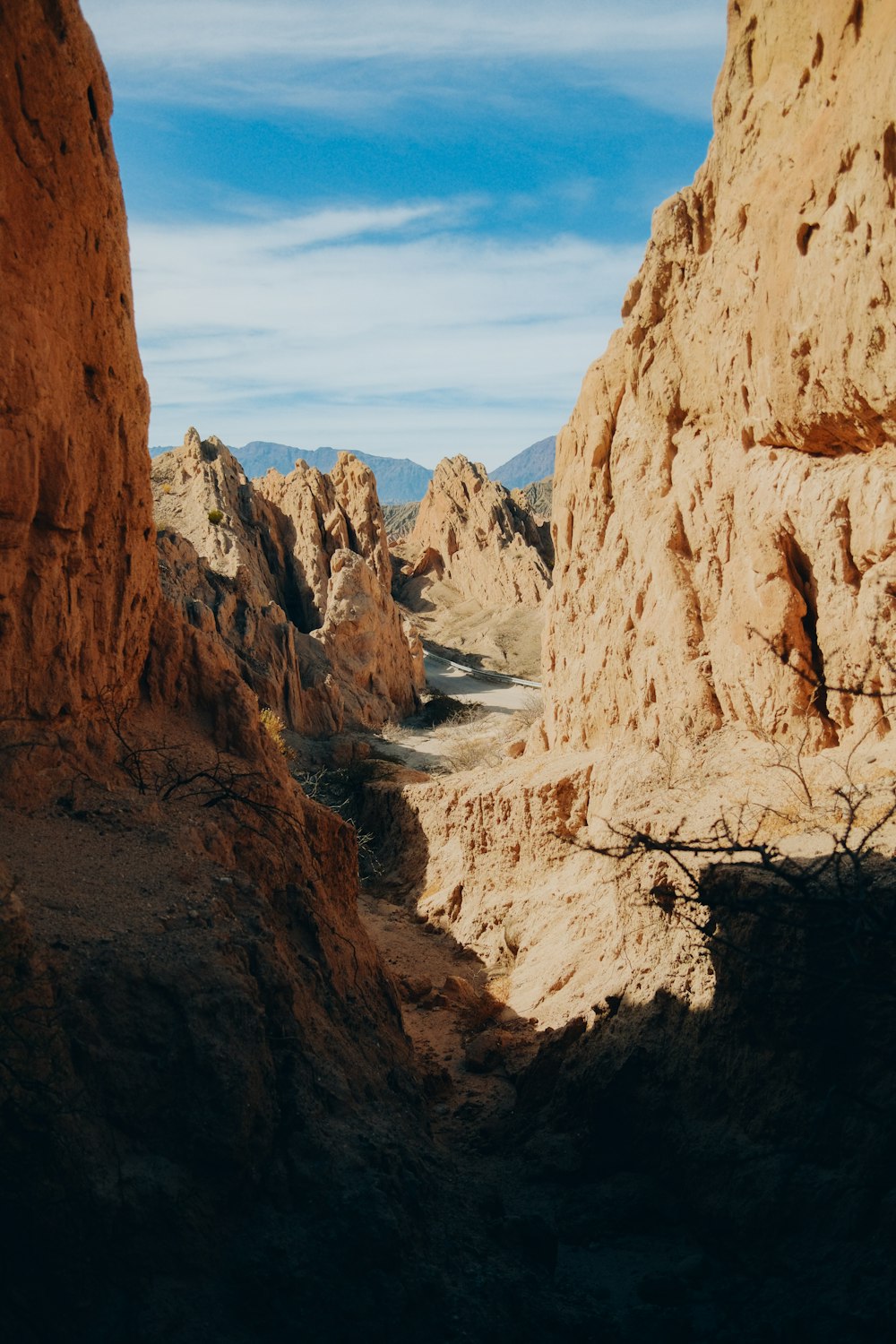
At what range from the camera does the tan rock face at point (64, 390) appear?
368 inches

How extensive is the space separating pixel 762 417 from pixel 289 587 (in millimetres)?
32165

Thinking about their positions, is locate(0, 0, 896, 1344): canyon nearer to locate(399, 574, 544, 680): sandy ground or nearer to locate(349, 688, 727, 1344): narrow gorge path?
locate(349, 688, 727, 1344): narrow gorge path

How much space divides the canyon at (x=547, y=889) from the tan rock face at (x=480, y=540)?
52.6 meters

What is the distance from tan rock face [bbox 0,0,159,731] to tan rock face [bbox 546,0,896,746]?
644cm

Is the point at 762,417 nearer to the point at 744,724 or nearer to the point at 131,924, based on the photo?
the point at 744,724

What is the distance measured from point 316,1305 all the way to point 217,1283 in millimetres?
676

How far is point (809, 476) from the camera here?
13.3 meters

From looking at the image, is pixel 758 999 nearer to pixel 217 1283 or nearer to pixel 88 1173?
pixel 217 1283

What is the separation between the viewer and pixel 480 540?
75.8 meters

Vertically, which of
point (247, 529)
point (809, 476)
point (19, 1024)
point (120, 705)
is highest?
point (247, 529)

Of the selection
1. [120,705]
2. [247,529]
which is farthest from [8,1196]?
[247,529]

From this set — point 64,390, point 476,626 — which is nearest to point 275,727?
point 64,390

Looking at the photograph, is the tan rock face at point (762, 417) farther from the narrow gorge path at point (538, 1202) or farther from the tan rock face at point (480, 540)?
the tan rock face at point (480, 540)

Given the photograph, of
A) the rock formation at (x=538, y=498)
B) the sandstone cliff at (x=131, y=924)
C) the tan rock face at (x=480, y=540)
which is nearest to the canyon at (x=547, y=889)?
the sandstone cliff at (x=131, y=924)
